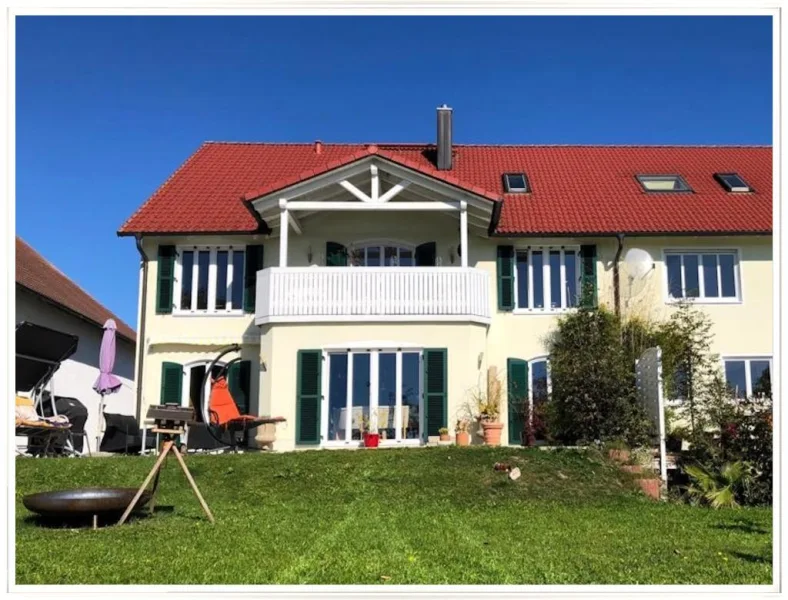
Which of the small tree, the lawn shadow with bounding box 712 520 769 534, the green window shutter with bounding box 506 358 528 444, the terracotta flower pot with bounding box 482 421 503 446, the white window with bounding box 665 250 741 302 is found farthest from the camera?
the white window with bounding box 665 250 741 302

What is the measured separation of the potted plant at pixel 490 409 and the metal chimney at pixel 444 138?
669 cm

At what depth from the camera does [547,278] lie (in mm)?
19922

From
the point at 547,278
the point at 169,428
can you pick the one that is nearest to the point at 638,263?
the point at 547,278

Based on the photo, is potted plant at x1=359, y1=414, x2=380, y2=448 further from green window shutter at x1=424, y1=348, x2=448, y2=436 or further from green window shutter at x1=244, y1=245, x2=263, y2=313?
green window shutter at x1=244, y1=245, x2=263, y2=313

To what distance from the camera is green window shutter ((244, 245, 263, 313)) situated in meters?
19.5

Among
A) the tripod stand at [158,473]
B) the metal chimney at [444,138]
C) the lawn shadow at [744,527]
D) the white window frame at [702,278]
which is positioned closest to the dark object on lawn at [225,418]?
the tripod stand at [158,473]

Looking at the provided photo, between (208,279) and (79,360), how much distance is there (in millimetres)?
7227

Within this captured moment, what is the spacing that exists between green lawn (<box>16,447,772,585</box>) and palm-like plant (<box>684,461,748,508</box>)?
1.07 meters

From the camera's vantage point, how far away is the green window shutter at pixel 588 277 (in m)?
19.5

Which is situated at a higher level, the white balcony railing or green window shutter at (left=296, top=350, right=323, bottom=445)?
the white balcony railing

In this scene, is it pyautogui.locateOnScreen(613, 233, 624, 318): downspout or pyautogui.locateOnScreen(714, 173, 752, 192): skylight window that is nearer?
pyautogui.locateOnScreen(613, 233, 624, 318): downspout

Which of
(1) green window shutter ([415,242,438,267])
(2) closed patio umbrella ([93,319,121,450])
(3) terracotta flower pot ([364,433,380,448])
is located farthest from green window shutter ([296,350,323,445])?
(2) closed patio umbrella ([93,319,121,450])

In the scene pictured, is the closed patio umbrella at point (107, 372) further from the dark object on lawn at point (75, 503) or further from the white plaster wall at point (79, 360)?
the dark object on lawn at point (75, 503)
